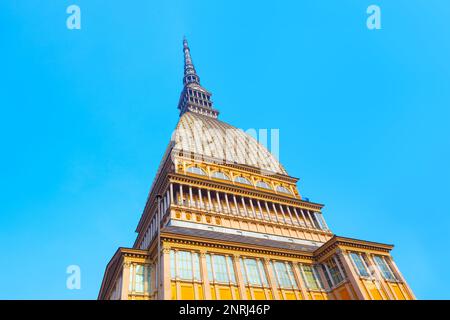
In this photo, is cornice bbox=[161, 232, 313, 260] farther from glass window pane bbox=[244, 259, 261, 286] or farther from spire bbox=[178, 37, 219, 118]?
spire bbox=[178, 37, 219, 118]

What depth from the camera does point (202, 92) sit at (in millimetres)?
95312

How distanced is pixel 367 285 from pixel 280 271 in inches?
424

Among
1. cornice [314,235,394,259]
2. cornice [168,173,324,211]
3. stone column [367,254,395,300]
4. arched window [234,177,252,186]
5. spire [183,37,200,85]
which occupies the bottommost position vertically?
stone column [367,254,395,300]

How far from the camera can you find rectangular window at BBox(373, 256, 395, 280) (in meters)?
40.1

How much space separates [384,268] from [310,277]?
10.8 metres

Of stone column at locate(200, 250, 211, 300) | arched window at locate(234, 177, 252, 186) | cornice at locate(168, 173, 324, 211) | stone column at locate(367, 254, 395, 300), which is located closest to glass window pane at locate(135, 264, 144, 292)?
stone column at locate(200, 250, 211, 300)

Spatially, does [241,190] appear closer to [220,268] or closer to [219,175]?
[219,175]

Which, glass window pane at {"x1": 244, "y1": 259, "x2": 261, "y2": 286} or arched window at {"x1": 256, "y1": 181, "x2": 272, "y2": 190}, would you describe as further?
arched window at {"x1": 256, "y1": 181, "x2": 272, "y2": 190}

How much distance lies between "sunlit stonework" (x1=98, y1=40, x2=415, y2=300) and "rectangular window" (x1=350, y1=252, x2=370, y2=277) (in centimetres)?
16

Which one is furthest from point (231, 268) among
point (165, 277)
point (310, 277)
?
point (310, 277)
